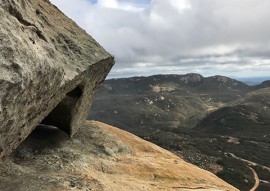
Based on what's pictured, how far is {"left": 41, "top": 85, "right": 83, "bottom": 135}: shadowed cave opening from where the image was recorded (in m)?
33.5

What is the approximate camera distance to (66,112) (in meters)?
34.5

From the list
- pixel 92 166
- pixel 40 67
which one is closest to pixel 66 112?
pixel 92 166

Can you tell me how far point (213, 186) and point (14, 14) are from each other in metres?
23.9

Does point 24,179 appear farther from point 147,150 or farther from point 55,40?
point 147,150

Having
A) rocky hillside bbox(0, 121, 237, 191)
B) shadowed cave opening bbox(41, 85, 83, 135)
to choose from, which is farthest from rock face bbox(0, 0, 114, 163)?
rocky hillside bbox(0, 121, 237, 191)

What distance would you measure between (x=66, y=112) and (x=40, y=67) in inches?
562

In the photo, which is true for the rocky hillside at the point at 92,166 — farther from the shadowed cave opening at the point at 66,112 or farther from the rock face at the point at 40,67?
the rock face at the point at 40,67

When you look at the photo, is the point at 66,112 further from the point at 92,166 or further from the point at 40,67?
the point at 40,67

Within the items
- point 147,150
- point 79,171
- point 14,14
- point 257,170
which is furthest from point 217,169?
point 14,14

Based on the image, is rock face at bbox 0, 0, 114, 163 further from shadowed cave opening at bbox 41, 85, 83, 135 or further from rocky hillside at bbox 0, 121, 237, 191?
rocky hillside at bbox 0, 121, 237, 191

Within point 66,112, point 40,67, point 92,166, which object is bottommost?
point 92,166

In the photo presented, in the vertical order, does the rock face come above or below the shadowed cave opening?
above

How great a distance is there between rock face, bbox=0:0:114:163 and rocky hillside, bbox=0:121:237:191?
282 centimetres

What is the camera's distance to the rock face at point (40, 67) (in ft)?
59.5
